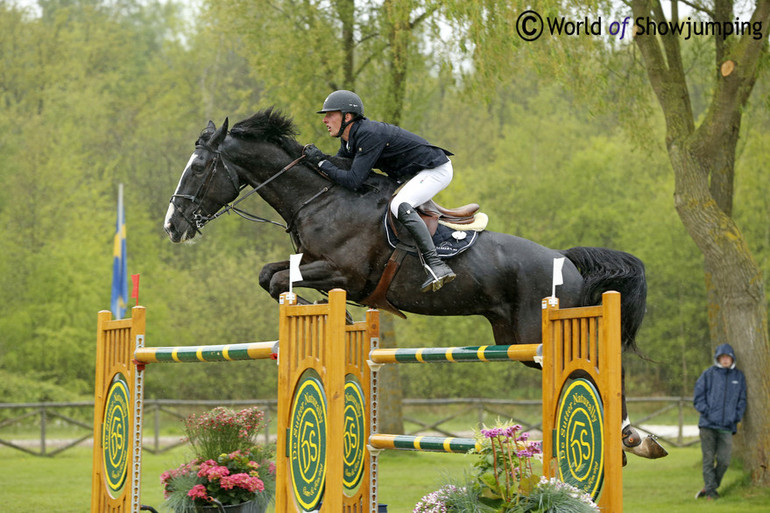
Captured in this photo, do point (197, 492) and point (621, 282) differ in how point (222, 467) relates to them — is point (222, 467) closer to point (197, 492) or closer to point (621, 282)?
point (197, 492)

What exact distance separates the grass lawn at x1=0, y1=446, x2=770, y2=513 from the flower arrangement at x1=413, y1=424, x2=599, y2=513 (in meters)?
2.71

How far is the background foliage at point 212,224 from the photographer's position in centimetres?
2064

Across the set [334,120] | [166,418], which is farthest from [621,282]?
[166,418]

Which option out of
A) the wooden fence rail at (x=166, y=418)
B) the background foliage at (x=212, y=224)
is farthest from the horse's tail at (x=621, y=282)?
the background foliage at (x=212, y=224)

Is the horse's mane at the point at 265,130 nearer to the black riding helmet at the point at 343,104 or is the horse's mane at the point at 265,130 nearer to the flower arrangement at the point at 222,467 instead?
the black riding helmet at the point at 343,104

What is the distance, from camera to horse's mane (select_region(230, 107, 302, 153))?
5305mm

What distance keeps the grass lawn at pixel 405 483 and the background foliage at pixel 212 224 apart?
4.84 m

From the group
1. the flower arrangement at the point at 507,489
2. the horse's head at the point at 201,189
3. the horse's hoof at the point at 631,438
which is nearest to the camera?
the flower arrangement at the point at 507,489

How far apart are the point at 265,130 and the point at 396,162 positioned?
0.80 meters

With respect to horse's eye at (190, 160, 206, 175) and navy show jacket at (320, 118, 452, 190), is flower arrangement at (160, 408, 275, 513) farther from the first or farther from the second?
navy show jacket at (320, 118, 452, 190)

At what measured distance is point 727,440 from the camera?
9023 mm

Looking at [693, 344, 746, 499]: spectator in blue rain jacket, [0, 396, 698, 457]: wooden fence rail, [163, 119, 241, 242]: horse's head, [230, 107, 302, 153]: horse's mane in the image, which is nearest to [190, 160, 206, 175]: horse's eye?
[163, 119, 241, 242]: horse's head

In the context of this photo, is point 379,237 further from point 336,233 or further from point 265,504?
point 265,504

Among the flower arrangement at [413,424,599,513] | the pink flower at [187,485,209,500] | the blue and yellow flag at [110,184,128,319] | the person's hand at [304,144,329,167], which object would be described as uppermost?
the person's hand at [304,144,329,167]
